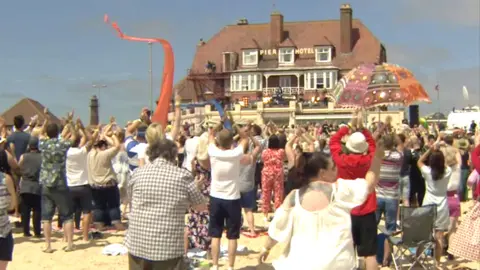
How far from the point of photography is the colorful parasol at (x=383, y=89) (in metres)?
8.25

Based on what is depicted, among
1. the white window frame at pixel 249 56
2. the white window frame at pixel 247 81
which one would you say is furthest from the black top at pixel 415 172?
the white window frame at pixel 249 56

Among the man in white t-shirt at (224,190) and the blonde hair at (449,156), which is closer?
the man in white t-shirt at (224,190)

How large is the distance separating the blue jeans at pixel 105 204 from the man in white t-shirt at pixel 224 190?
3383 mm

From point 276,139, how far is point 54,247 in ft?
13.9

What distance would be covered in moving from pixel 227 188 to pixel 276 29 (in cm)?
4988

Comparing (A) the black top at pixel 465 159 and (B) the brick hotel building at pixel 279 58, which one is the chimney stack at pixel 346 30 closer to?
(B) the brick hotel building at pixel 279 58

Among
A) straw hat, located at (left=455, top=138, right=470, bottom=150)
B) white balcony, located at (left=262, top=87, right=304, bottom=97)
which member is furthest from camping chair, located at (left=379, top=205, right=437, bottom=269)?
white balcony, located at (left=262, top=87, right=304, bottom=97)

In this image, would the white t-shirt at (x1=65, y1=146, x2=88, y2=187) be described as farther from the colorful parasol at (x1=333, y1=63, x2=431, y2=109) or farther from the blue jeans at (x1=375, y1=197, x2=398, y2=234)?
the blue jeans at (x1=375, y1=197, x2=398, y2=234)

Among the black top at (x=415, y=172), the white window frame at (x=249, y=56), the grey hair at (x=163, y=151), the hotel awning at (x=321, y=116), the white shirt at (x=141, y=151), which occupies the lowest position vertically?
the black top at (x=415, y=172)

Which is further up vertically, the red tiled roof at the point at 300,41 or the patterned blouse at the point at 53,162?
the red tiled roof at the point at 300,41

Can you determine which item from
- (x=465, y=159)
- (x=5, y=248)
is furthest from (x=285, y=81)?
(x=5, y=248)

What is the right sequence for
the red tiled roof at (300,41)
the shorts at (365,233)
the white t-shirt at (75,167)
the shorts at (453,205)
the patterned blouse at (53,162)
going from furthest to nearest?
the red tiled roof at (300,41)
the white t-shirt at (75,167)
the patterned blouse at (53,162)
the shorts at (453,205)
the shorts at (365,233)

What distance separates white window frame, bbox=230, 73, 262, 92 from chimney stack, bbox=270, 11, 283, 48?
3392 millimetres

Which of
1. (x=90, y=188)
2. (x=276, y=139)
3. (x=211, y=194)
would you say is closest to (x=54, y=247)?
(x=90, y=188)
